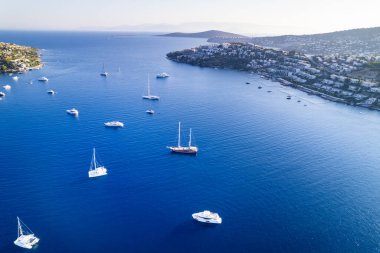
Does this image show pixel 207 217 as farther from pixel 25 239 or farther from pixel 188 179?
pixel 25 239

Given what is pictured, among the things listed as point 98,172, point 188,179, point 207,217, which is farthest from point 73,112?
point 207,217

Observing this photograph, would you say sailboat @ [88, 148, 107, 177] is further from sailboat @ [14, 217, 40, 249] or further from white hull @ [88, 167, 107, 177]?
sailboat @ [14, 217, 40, 249]

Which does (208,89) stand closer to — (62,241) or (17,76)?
(17,76)

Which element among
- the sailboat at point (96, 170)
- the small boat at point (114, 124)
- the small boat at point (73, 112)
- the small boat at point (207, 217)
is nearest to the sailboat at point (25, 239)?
the sailboat at point (96, 170)

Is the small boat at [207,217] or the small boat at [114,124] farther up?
the small boat at [114,124]

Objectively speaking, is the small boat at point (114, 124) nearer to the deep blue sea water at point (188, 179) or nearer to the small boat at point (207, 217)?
the deep blue sea water at point (188, 179)
